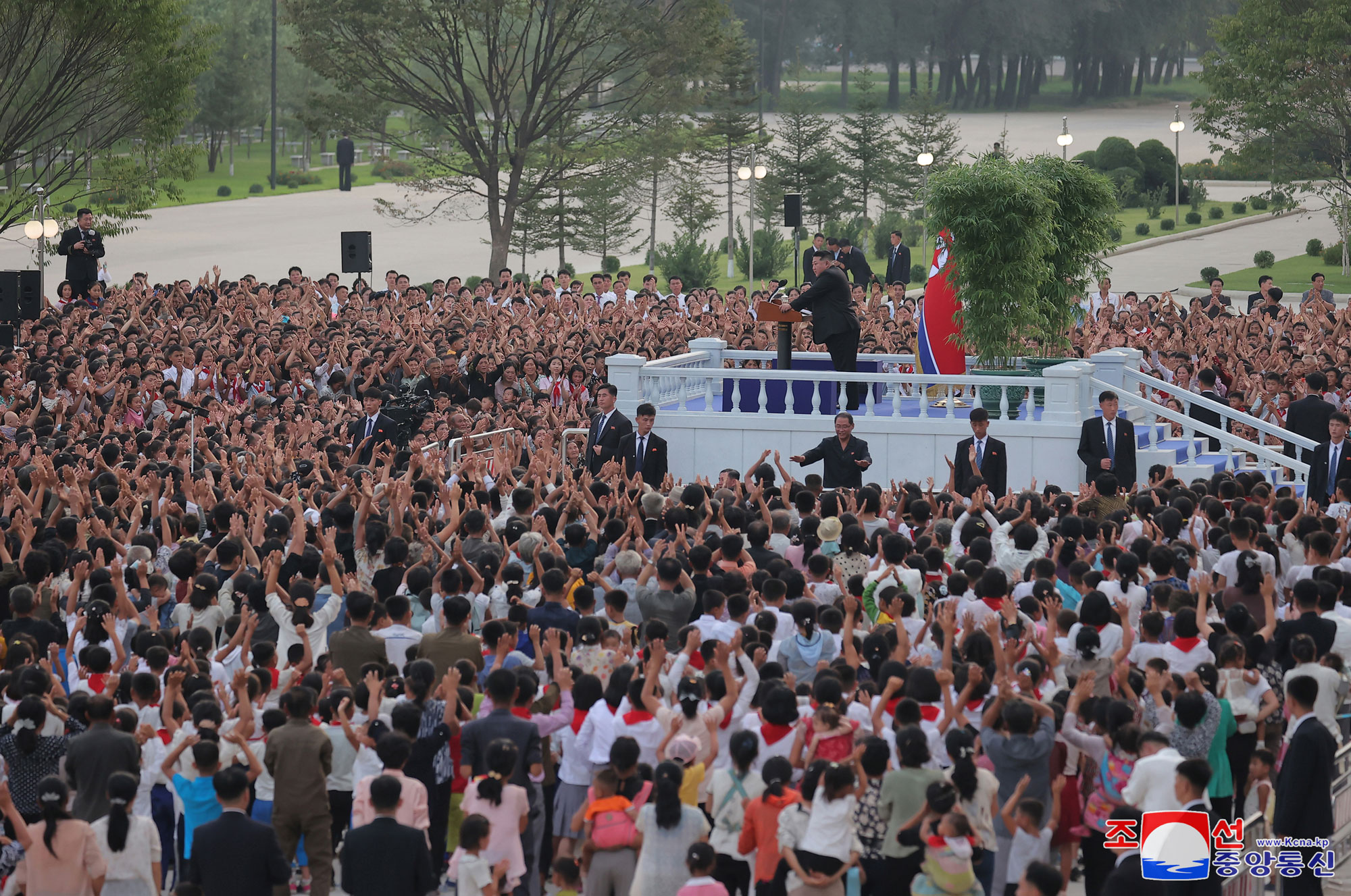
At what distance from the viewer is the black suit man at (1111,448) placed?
1805cm

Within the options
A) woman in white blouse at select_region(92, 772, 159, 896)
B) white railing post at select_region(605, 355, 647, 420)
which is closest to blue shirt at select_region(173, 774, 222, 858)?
woman in white blouse at select_region(92, 772, 159, 896)

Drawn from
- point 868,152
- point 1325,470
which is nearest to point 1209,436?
point 1325,470

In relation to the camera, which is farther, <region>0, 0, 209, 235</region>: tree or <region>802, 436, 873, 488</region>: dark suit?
<region>0, 0, 209, 235</region>: tree

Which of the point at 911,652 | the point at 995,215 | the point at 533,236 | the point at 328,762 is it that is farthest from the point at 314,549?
the point at 533,236

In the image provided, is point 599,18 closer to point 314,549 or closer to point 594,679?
point 314,549

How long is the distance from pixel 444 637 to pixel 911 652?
2834 mm

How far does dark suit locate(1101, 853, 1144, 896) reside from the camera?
7.55m

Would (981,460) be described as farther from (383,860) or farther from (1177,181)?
(1177,181)

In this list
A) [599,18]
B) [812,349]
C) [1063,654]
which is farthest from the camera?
[599,18]

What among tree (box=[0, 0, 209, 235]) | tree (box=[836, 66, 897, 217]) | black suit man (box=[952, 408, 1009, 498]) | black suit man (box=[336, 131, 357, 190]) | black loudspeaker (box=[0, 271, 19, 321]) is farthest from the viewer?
tree (box=[836, 66, 897, 217])

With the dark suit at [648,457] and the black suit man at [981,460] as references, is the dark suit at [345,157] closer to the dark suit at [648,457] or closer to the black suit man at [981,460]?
the dark suit at [648,457]

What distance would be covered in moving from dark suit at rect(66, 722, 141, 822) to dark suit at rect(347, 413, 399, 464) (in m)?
8.63

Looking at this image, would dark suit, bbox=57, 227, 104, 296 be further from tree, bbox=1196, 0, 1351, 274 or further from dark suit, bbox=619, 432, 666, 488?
tree, bbox=1196, 0, 1351, 274

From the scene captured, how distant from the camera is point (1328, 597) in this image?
10.3 metres
